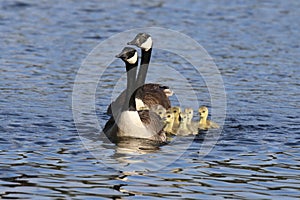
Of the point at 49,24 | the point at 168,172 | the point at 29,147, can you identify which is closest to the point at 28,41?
the point at 49,24

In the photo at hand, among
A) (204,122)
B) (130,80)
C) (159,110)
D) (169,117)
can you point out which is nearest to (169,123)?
(169,117)

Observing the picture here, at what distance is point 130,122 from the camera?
12.3m

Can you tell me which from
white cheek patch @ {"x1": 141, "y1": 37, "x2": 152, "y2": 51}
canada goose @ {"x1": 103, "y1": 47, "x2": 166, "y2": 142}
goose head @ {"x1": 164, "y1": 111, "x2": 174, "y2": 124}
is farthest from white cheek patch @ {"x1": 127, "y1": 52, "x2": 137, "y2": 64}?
goose head @ {"x1": 164, "y1": 111, "x2": 174, "y2": 124}

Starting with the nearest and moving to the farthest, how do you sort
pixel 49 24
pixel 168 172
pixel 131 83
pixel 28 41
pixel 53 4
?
1. pixel 168 172
2. pixel 131 83
3. pixel 28 41
4. pixel 49 24
5. pixel 53 4

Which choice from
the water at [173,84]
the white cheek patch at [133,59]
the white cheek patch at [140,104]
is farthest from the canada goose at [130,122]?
the white cheek patch at [140,104]

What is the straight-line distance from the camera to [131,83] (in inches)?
493

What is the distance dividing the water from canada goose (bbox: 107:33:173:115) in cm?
88

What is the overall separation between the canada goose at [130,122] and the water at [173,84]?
520 mm

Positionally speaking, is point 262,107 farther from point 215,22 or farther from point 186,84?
point 215,22

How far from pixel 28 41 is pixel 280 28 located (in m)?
7.51

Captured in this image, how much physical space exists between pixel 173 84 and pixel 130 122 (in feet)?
14.6

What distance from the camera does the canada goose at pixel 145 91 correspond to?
13.2 m

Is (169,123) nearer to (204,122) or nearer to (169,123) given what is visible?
(169,123)

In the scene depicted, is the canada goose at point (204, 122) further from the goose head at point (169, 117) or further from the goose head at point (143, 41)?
the goose head at point (143, 41)
